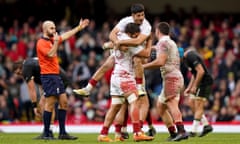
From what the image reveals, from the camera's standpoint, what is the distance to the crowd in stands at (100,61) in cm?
2759

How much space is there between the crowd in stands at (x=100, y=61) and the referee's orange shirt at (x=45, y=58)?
25.6 ft

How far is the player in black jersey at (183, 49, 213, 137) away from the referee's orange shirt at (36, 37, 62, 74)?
3.44 meters

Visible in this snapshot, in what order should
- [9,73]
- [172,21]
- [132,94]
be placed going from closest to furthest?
[132,94], [9,73], [172,21]

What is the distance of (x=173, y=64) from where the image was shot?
18.2 meters

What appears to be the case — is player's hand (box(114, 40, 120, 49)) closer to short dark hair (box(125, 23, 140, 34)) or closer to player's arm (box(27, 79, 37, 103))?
short dark hair (box(125, 23, 140, 34))

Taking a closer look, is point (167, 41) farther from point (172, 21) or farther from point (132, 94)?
point (172, 21)

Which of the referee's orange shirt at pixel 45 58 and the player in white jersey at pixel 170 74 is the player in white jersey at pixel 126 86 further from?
the referee's orange shirt at pixel 45 58

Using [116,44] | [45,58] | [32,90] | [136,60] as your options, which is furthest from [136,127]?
[32,90]

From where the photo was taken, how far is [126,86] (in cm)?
1730

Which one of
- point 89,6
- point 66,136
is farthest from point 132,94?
point 89,6

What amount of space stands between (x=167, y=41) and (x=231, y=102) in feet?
32.8

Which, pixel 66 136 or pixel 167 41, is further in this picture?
pixel 66 136

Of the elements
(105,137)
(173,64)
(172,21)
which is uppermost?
(172,21)

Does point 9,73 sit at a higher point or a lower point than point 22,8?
lower
